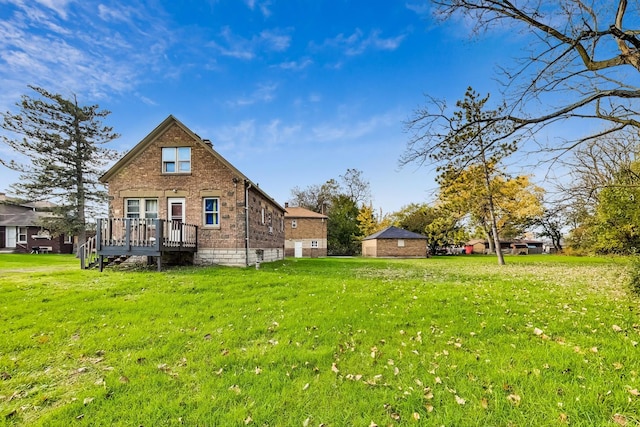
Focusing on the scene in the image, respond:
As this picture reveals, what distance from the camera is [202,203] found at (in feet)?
52.5

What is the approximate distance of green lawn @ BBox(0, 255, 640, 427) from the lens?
3441mm

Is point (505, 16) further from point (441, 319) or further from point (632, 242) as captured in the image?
point (632, 242)

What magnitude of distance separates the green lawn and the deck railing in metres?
4.85

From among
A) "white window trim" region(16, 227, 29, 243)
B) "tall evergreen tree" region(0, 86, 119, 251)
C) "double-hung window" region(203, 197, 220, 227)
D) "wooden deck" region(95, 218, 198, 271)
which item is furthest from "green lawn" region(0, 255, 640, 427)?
"white window trim" region(16, 227, 29, 243)

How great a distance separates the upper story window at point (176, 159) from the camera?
1623cm

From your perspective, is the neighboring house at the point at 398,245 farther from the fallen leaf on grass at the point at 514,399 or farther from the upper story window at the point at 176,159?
the fallen leaf on grass at the point at 514,399

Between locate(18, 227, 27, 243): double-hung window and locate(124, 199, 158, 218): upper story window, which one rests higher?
locate(124, 199, 158, 218): upper story window

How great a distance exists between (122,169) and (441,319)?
654 inches

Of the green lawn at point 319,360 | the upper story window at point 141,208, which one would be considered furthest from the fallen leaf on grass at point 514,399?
the upper story window at point 141,208

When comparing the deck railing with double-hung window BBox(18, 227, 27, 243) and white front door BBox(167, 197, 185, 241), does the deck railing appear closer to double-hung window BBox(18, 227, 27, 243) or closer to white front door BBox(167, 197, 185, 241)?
white front door BBox(167, 197, 185, 241)

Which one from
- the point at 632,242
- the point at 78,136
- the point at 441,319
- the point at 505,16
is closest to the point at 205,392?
the point at 441,319

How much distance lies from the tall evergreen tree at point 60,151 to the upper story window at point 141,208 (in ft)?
48.9

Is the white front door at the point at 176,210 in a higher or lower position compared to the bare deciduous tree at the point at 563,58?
lower

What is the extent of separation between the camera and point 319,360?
468cm
